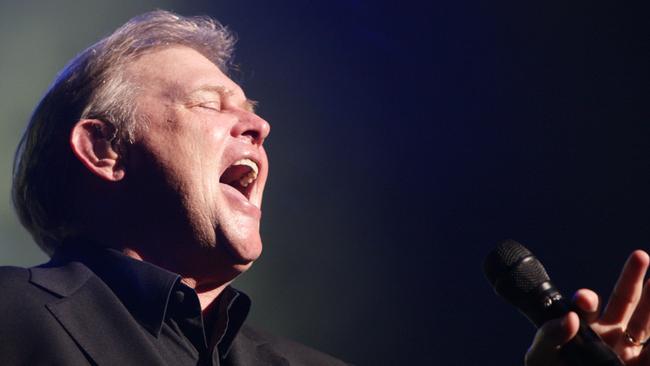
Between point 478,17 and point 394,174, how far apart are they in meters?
0.74

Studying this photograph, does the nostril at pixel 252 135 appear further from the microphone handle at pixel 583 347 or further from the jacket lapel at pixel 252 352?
the microphone handle at pixel 583 347

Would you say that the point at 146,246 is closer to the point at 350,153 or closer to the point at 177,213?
the point at 177,213

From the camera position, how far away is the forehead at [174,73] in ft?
6.43

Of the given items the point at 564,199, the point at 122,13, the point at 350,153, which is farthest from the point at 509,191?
the point at 122,13

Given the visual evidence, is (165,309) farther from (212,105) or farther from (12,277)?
(212,105)

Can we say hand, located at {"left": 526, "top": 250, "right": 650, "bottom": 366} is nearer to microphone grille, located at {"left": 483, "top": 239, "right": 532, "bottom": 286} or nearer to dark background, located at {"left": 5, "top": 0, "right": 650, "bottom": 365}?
microphone grille, located at {"left": 483, "top": 239, "right": 532, "bottom": 286}

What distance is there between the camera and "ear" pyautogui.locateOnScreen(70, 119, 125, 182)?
6.07 ft

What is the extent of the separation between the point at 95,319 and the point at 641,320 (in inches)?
45.2

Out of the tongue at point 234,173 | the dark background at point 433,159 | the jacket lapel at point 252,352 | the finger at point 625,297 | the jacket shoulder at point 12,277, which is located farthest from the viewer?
the dark background at point 433,159

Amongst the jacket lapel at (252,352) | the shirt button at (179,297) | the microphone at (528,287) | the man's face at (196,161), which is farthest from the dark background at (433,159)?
the microphone at (528,287)

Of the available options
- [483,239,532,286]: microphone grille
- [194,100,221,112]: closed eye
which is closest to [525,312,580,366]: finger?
[483,239,532,286]: microphone grille

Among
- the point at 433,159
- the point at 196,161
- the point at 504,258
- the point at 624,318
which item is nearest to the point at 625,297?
the point at 624,318

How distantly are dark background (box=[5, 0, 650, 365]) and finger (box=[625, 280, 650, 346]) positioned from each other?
121 cm

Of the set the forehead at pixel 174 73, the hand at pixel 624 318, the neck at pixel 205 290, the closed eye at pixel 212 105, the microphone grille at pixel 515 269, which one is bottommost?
the neck at pixel 205 290
